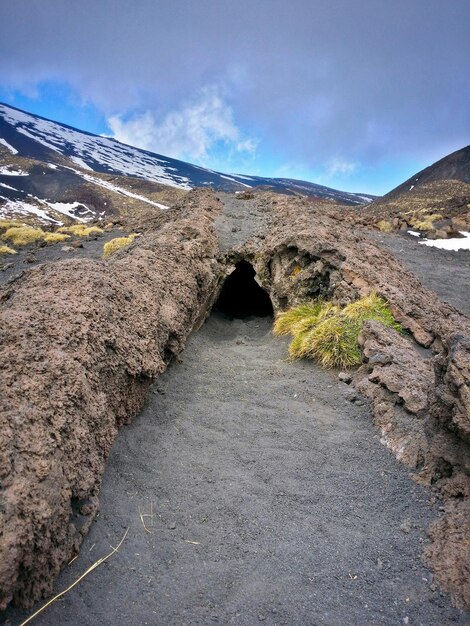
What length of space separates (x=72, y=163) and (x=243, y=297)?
102 meters

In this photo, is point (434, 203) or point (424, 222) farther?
point (434, 203)

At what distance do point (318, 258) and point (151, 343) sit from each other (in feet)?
13.8

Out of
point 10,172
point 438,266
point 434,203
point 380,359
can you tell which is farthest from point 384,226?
point 10,172

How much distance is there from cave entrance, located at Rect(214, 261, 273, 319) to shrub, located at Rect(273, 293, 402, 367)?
132 inches

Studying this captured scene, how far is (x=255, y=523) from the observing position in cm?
331

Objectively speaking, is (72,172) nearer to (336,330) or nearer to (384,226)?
(384,226)

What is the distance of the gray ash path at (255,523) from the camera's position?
104 inches

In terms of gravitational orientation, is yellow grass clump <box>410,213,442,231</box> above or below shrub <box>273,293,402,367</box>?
above

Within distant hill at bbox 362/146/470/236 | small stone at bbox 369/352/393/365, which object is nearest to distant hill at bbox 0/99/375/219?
distant hill at bbox 362/146/470/236

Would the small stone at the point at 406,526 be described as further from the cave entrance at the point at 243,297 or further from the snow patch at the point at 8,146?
the snow patch at the point at 8,146

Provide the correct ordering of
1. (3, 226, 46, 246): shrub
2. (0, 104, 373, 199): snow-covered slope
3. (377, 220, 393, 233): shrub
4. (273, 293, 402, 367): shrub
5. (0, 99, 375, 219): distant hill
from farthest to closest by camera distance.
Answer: (0, 104, 373, 199): snow-covered slope, (0, 99, 375, 219): distant hill, (377, 220, 393, 233): shrub, (3, 226, 46, 246): shrub, (273, 293, 402, 367): shrub

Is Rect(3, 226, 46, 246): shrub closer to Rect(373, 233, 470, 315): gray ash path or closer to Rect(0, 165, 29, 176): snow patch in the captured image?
Rect(373, 233, 470, 315): gray ash path

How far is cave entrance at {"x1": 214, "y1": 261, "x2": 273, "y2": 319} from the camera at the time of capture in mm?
10352

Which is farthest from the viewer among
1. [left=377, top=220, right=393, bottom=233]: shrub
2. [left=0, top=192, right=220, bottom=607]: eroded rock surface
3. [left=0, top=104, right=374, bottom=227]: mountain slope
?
[left=0, top=104, right=374, bottom=227]: mountain slope
